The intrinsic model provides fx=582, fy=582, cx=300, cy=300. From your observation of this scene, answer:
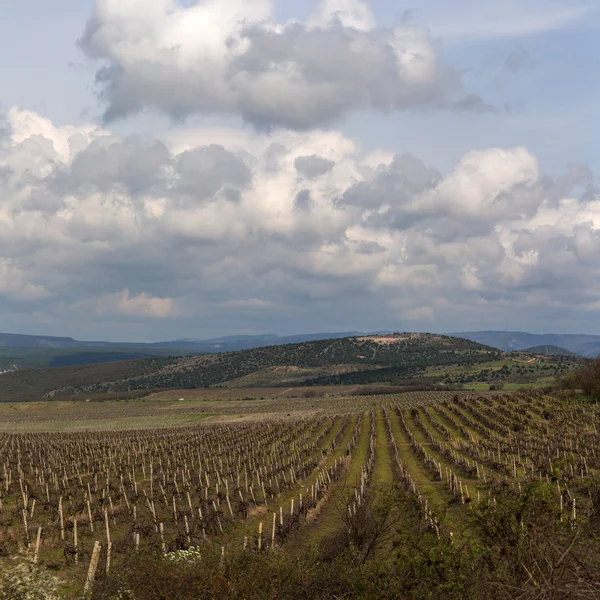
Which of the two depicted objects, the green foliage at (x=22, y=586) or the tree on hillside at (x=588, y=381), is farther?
the tree on hillside at (x=588, y=381)

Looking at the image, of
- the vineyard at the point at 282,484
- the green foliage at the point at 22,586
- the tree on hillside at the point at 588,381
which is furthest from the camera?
the tree on hillside at the point at 588,381

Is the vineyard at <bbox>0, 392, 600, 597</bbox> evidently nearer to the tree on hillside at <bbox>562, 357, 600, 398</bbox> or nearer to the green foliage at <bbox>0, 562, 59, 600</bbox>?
the green foliage at <bbox>0, 562, 59, 600</bbox>

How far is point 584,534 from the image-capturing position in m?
15.3

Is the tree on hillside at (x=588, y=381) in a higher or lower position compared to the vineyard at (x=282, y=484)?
higher

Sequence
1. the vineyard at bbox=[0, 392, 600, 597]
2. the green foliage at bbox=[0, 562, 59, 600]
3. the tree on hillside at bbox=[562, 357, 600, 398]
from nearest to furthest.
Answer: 1. the green foliage at bbox=[0, 562, 59, 600]
2. the vineyard at bbox=[0, 392, 600, 597]
3. the tree on hillside at bbox=[562, 357, 600, 398]

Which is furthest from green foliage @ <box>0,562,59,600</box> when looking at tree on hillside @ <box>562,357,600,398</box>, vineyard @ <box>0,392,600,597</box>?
tree on hillside @ <box>562,357,600,398</box>

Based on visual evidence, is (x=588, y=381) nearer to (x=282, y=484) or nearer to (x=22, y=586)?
(x=282, y=484)

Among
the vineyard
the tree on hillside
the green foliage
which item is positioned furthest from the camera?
the tree on hillside

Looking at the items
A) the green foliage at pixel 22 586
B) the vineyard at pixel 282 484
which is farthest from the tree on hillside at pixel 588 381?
the green foliage at pixel 22 586

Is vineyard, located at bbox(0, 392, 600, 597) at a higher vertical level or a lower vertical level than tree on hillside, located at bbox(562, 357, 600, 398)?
lower

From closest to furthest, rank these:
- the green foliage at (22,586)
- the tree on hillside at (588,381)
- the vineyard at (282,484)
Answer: the green foliage at (22,586), the vineyard at (282,484), the tree on hillside at (588,381)

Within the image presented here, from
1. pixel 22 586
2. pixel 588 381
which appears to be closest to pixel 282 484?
pixel 22 586

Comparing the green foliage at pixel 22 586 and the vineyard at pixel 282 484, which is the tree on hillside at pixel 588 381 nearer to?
the vineyard at pixel 282 484

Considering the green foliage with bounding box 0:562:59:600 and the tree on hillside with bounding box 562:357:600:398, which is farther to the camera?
the tree on hillside with bounding box 562:357:600:398
